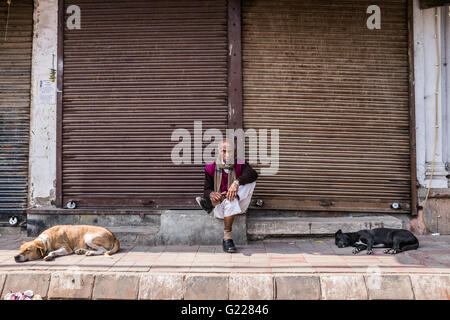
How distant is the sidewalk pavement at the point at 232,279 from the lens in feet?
11.1

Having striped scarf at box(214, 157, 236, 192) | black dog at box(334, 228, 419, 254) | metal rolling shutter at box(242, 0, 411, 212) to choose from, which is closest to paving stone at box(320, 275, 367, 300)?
black dog at box(334, 228, 419, 254)

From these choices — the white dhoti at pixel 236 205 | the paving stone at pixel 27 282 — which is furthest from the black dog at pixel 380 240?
the paving stone at pixel 27 282

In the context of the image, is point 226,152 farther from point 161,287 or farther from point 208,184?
point 161,287

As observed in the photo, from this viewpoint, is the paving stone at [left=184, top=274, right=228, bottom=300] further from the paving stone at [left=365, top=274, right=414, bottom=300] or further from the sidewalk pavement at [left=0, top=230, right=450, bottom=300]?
the paving stone at [left=365, top=274, right=414, bottom=300]

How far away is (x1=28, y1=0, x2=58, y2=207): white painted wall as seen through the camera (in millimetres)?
5855

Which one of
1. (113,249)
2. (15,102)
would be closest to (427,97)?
(113,249)

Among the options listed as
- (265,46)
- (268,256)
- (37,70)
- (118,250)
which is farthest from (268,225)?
(37,70)

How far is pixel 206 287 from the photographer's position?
3439 mm

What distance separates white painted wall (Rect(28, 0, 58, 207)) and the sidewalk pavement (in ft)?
6.68

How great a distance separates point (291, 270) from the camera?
11.8 ft

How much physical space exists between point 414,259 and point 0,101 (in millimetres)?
7095

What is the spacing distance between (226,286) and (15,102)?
203 inches

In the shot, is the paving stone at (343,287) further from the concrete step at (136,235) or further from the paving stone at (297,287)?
the concrete step at (136,235)

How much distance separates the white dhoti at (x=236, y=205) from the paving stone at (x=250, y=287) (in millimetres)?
1246
